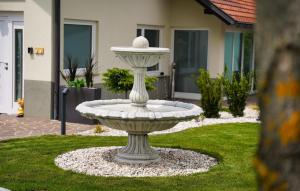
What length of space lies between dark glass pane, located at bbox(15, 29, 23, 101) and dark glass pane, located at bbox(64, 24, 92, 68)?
1.23 metres

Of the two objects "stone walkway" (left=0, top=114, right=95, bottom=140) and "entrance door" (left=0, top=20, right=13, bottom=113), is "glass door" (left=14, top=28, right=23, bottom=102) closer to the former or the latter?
"entrance door" (left=0, top=20, right=13, bottom=113)

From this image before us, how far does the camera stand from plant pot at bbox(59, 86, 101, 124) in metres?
12.8

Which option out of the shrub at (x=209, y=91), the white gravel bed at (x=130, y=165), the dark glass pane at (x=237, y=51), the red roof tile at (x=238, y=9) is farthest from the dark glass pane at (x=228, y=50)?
the white gravel bed at (x=130, y=165)

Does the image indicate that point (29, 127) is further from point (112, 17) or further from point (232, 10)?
point (232, 10)

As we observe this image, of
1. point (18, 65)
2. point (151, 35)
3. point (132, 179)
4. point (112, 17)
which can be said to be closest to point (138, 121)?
point (132, 179)

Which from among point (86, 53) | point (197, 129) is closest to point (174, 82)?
point (86, 53)

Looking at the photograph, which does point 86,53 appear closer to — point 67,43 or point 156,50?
point 67,43

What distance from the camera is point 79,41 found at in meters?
14.3

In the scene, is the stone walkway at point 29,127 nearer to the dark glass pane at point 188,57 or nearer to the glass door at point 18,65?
the glass door at point 18,65

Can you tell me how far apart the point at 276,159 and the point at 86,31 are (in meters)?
12.8

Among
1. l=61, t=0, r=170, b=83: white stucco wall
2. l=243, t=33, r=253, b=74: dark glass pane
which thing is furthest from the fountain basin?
l=243, t=33, r=253, b=74: dark glass pane

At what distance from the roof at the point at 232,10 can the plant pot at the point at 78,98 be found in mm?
5392

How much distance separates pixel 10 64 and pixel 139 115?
7500mm

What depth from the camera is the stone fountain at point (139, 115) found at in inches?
300
